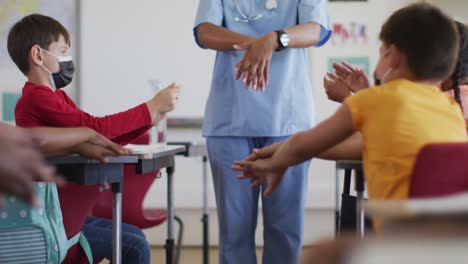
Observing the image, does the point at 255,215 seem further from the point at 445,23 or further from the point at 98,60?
the point at 98,60

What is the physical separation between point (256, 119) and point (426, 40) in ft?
2.75

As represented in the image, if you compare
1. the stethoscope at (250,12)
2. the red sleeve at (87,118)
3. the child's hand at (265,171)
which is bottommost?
the child's hand at (265,171)

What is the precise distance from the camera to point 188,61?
4402 mm

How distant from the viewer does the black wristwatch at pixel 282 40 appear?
6.41ft

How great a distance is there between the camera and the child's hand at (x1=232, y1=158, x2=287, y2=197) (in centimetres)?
155

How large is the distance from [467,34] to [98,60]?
275 centimetres

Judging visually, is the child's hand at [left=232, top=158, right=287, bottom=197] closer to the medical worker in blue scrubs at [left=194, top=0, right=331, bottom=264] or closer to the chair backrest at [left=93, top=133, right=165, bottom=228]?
the medical worker in blue scrubs at [left=194, top=0, right=331, bottom=264]

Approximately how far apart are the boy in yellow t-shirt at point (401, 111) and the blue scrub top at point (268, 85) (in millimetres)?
634

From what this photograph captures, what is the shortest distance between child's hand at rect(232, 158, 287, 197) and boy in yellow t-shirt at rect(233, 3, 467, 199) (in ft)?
0.28

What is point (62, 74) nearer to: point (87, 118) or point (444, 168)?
point (87, 118)

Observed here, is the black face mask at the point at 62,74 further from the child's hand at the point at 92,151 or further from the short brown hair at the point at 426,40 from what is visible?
the short brown hair at the point at 426,40

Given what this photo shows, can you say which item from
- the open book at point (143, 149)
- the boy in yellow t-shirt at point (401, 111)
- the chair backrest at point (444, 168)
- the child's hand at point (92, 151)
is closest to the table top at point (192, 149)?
the open book at point (143, 149)

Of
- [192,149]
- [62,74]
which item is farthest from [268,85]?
[192,149]

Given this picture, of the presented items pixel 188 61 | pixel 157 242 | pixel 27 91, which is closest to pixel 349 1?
pixel 188 61
